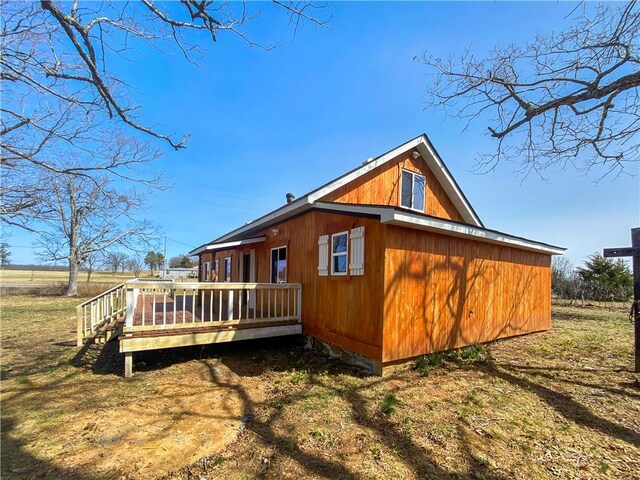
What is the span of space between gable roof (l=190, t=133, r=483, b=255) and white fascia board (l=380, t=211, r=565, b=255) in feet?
5.48

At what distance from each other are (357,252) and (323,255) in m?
1.32

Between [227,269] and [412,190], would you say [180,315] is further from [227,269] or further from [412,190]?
[412,190]

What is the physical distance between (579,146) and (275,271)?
8.64m

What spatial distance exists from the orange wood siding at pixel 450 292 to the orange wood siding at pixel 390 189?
2.76 meters

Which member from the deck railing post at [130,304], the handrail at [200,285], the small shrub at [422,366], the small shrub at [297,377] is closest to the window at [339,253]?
the handrail at [200,285]

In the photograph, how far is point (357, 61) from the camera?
24.9 feet

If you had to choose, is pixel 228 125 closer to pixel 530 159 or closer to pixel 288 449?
pixel 530 159

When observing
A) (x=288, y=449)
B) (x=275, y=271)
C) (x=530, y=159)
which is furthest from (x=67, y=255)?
(x=530, y=159)

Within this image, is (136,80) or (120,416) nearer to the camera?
(120,416)

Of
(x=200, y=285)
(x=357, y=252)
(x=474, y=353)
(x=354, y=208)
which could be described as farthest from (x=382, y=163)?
(x=200, y=285)

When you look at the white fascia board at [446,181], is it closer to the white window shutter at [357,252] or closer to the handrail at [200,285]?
the white window shutter at [357,252]

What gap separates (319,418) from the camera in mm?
4508

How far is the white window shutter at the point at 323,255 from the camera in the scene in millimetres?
7699

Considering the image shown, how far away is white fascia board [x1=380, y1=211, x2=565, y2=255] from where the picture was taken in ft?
19.2
